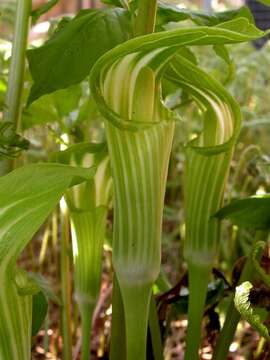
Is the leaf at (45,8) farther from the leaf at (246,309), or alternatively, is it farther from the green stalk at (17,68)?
the leaf at (246,309)

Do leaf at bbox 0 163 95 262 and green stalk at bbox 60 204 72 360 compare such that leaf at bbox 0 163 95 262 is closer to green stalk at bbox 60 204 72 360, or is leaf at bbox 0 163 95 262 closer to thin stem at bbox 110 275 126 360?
thin stem at bbox 110 275 126 360

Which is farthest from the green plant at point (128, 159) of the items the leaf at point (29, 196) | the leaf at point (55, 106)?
the leaf at point (55, 106)

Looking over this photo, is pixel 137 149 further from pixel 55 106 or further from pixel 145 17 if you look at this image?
pixel 55 106

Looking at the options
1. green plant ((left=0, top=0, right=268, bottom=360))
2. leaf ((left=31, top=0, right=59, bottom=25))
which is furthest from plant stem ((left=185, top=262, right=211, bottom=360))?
leaf ((left=31, top=0, right=59, bottom=25))

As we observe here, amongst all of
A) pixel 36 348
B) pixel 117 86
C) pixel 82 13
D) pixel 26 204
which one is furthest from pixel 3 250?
pixel 36 348

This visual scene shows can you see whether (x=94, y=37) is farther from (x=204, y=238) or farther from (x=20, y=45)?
(x=204, y=238)

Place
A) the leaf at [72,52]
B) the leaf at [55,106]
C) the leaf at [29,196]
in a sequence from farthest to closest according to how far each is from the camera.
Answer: the leaf at [55,106]
the leaf at [72,52]
the leaf at [29,196]
